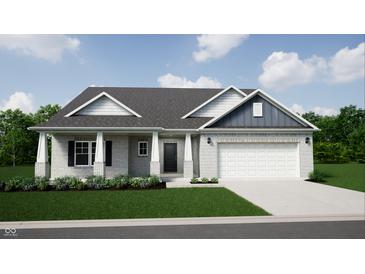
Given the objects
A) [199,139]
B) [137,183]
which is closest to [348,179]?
[199,139]

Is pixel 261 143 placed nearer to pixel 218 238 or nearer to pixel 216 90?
pixel 216 90

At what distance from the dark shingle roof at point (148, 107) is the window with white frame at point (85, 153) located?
160cm

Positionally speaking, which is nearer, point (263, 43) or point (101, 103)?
point (263, 43)

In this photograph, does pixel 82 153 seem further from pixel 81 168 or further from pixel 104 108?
pixel 104 108

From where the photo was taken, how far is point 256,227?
5293mm

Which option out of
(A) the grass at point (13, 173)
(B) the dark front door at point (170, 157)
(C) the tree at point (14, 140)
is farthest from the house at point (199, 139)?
(C) the tree at point (14, 140)

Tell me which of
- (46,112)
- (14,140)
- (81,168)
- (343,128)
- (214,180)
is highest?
(46,112)

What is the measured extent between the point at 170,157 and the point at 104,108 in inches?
203

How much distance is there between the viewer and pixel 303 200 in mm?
7766

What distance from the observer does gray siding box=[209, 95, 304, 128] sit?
13000 millimetres

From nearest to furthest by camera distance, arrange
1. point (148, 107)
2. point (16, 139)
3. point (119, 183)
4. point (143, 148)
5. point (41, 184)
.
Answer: point (41, 184) → point (119, 183) → point (143, 148) → point (148, 107) → point (16, 139)

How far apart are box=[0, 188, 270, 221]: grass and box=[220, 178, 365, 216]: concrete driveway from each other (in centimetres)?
60
